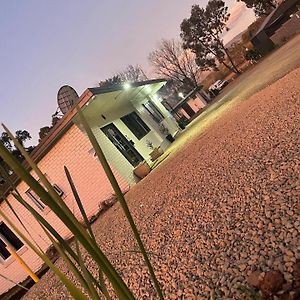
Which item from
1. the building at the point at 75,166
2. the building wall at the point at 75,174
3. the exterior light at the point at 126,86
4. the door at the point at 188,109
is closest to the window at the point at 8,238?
the building at the point at 75,166

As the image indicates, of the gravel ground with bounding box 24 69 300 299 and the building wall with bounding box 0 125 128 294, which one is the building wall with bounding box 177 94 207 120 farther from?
the gravel ground with bounding box 24 69 300 299

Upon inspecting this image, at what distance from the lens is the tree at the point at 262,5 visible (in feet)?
174

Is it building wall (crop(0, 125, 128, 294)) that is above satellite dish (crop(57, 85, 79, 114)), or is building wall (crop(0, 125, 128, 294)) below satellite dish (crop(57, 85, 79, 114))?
below

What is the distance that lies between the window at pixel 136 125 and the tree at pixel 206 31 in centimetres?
3844

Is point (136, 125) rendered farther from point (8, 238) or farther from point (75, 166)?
point (8, 238)

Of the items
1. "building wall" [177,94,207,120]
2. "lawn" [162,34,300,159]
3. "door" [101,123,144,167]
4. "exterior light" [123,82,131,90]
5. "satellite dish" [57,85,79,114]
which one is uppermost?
"satellite dish" [57,85,79,114]

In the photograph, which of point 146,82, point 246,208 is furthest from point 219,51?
point 246,208

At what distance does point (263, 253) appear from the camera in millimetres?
3557

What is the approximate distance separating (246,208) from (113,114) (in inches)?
542

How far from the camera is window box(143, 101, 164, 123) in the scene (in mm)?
23903

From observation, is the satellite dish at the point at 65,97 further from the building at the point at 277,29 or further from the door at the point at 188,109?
the door at the point at 188,109

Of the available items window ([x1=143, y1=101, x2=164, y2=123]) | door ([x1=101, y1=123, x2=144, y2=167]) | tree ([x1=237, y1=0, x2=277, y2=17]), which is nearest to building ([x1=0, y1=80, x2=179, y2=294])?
door ([x1=101, y1=123, x2=144, y2=167])

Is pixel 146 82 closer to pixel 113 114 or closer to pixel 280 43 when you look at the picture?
pixel 113 114

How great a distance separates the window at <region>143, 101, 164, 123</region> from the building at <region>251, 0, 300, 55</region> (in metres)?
19.3
